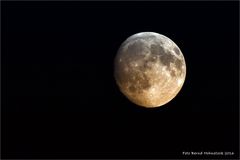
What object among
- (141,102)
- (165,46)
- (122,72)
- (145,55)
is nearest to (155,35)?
(165,46)

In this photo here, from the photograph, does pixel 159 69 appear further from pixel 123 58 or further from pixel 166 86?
pixel 123 58

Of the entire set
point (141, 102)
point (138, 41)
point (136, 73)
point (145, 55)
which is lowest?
point (141, 102)

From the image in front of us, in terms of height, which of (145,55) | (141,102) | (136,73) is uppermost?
(145,55)

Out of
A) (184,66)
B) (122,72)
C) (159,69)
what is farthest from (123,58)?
(184,66)

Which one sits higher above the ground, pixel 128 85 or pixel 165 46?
pixel 165 46

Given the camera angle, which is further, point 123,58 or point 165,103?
point 165,103

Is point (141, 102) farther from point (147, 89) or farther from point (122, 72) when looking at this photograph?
point (122, 72)
